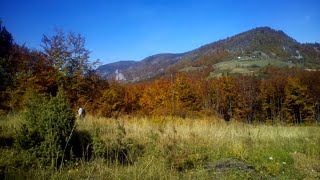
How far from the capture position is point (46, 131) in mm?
5887

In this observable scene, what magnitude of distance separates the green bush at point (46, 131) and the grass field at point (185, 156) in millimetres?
308

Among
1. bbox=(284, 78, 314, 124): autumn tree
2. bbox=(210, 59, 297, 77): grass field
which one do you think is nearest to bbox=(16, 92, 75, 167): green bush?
bbox=(284, 78, 314, 124): autumn tree

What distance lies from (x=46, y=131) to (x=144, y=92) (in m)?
50.7

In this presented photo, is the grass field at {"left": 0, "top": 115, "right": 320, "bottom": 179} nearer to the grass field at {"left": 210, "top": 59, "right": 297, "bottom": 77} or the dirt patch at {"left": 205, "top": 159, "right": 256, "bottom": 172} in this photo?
the dirt patch at {"left": 205, "top": 159, "right": 256, "bottom": 172}

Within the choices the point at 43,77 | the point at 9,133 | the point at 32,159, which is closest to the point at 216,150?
the point at 32,159

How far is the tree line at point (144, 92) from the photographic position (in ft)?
55.6

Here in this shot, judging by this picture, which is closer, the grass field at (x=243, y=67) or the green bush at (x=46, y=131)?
the green bush at (x=46, y=131)

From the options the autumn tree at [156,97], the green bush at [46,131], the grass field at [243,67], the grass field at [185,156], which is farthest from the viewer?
the grass field at [243,67]

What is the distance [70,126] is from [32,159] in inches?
37.9

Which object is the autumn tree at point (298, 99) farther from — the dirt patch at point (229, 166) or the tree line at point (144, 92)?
the dirt patch at point (229, 166)

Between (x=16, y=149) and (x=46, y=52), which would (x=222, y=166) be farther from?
(x=46, y=52)

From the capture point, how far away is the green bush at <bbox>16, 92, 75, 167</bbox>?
5.61 meters

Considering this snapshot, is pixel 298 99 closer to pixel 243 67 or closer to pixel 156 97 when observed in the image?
pixel 156 97

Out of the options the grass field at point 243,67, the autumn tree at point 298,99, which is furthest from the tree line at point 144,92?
the grass field at point 243,67
